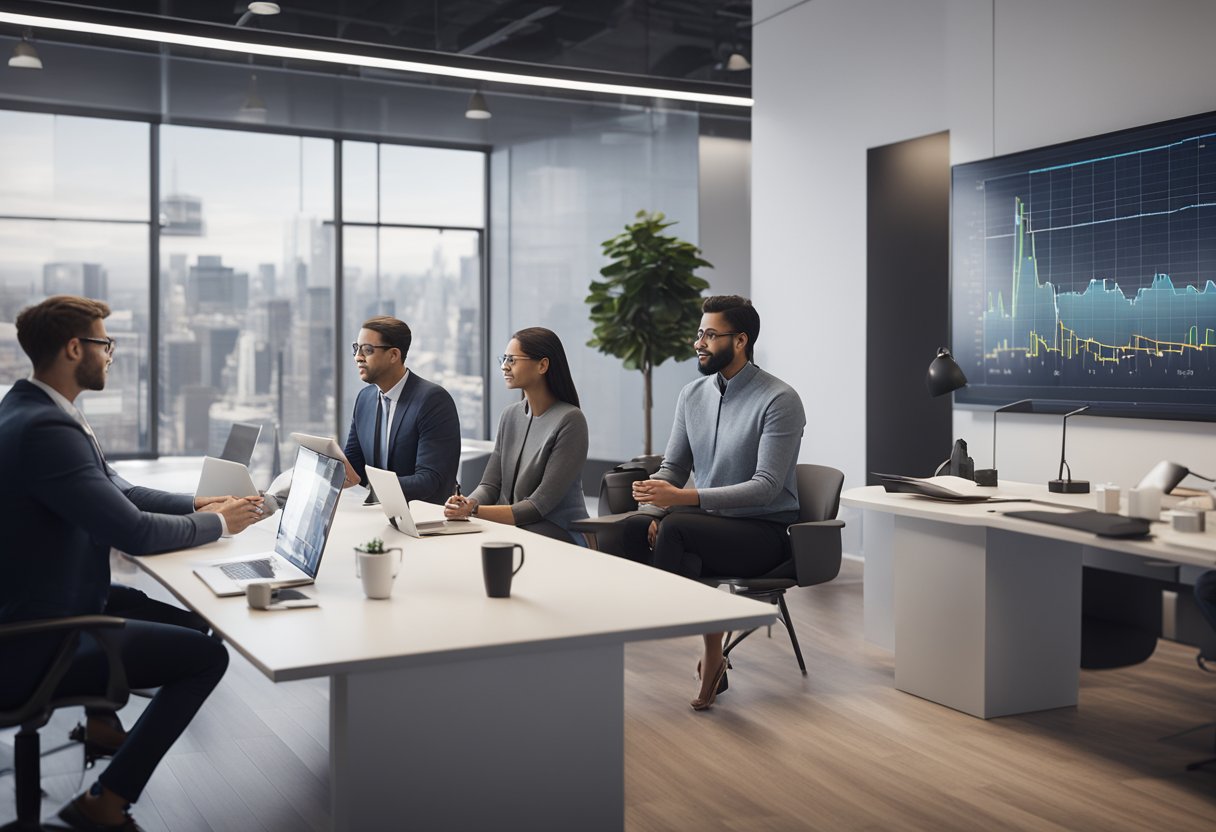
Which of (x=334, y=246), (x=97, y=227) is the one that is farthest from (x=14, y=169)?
(x=334, y=246)

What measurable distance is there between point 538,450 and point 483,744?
7.03 ft

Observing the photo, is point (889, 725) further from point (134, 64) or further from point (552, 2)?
point (134, 64)

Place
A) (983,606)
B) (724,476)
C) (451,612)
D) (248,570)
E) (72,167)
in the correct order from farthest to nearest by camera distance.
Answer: (72,167), (724,476), (983,606), (248,570), (451,612)

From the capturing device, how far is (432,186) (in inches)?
402

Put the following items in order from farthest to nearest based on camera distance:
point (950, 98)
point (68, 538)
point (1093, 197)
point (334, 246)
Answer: point (334, 246), point (950, 98), point (1093, 197), point (68, 538)

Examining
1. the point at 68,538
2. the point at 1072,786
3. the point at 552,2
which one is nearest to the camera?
the point at 68,538

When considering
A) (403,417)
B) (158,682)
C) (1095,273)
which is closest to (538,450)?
(403,417)

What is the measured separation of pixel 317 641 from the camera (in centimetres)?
216

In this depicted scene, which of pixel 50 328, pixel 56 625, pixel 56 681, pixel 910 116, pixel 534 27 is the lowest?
pixel 56 681

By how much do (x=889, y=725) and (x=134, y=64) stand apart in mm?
6647

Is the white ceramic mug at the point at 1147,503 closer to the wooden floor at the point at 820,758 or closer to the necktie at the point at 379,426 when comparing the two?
the wooden floor at the point at 820,758

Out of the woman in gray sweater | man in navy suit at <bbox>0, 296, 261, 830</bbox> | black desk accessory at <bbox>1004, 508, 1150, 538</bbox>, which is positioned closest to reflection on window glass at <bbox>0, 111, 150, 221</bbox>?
the woman in gray sweater

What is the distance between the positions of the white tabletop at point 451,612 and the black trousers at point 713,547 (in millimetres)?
1061

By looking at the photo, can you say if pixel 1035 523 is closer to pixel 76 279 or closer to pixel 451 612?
pixel 451 612
